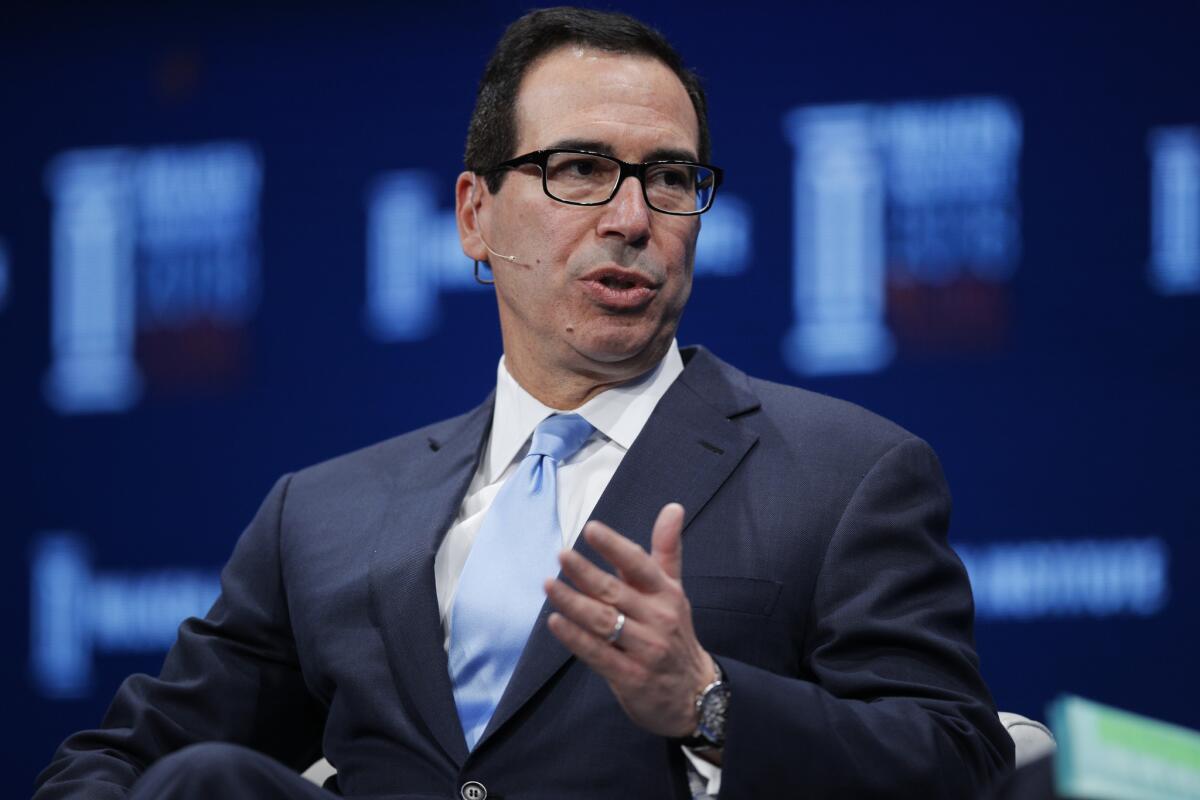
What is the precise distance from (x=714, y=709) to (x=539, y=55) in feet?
3.58

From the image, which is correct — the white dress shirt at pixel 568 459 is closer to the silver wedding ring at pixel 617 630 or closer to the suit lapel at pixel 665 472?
the suit lapel at pixel 665 472

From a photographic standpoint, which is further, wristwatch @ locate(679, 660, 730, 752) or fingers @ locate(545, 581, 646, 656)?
wristwatch @ locate(679, 660, 730, 752)

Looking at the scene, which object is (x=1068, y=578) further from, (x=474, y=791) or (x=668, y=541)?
(x=668, y=541)

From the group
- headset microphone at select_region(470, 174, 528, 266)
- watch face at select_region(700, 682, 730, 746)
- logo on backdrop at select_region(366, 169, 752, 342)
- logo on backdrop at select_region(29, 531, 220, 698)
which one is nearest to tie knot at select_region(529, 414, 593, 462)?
headset microphone at select_region(470, 174, 528, 266)

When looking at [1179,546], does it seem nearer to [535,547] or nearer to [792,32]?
[792,32]

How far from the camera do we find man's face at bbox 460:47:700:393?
83.7 inches

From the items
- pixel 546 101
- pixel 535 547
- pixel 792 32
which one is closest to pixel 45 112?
pixel 792 32

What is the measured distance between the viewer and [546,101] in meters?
2.21

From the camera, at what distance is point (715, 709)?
5.27 feet

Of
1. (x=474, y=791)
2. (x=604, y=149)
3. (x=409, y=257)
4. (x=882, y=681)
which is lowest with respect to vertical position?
(x=474, y=791)

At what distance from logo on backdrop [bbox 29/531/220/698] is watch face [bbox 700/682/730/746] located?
7.56 ft

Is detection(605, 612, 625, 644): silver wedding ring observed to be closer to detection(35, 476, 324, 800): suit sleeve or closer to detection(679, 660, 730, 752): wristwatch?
detection(679, 660, 730, 752): wristwatch

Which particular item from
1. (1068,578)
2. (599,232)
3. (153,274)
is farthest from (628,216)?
(153,274)

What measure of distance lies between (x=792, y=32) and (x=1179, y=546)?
1421mm
